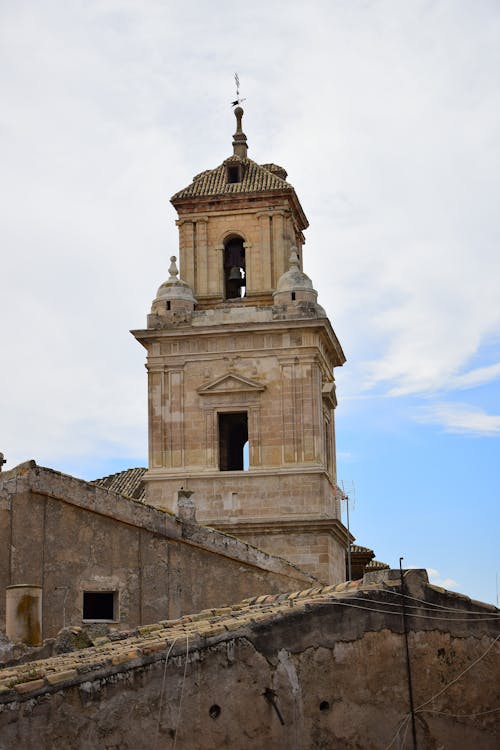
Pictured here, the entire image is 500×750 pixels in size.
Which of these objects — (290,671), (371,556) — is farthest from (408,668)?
(371,556)

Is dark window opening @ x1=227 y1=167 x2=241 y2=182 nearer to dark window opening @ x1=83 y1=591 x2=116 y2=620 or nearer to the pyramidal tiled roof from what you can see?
the pyramidal tiled roof

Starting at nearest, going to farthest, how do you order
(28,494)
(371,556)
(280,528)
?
(28,494) < (280,528) < (371,556)

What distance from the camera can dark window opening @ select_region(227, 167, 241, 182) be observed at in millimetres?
35031

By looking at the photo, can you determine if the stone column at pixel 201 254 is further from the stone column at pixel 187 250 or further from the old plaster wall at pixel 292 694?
the old plaster wall at pixel 292 694

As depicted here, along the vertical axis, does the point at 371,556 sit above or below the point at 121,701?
above

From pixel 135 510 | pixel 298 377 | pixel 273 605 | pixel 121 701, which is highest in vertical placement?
pixel 298 377

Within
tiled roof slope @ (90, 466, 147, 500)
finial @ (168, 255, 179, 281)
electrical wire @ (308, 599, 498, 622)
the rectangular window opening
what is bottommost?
electrical wire @ (308, 599, 498, 622)

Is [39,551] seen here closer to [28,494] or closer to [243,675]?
[28,494]

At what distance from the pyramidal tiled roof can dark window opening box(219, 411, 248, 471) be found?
6.07 meters

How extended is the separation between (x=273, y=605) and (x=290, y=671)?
2104mm

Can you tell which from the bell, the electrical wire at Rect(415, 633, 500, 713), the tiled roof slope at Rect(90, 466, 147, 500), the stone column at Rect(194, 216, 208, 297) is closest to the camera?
the electrical wire at Rect(415, 633, 500, 713)

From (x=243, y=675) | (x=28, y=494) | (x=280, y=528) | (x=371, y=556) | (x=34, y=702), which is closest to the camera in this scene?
(x=34, y=702)

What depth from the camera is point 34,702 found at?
1109 centimetres

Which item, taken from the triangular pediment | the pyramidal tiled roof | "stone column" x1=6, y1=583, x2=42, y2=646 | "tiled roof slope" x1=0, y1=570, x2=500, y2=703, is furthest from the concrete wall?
the pyramidal tiled roof
